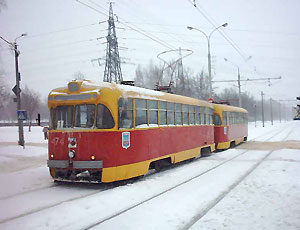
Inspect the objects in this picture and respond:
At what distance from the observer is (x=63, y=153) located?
8.63 meters

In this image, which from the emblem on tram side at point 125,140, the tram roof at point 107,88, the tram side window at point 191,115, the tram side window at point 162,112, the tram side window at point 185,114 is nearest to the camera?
the tram roof at point 107,88

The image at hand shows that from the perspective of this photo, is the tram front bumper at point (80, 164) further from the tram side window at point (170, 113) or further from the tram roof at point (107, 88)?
the tram side window at point (170, 113)

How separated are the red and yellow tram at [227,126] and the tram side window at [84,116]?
10.8 meters

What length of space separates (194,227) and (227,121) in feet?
47.5

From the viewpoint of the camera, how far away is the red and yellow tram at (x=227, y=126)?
709 inches

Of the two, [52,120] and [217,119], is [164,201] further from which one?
[217,119]

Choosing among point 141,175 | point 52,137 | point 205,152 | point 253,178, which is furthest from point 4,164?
point 253,178

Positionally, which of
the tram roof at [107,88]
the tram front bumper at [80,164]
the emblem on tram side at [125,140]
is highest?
the tram roof at [107,88]

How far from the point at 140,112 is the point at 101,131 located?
5.24ft

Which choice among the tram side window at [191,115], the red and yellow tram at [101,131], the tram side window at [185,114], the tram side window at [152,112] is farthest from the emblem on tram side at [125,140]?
the tram side window at [191,115]

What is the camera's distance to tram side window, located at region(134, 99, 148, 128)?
933 cm

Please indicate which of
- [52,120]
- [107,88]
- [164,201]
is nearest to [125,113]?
[107,88]

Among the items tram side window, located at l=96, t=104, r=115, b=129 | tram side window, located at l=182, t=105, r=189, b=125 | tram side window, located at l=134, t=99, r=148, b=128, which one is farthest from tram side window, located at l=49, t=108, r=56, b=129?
tram side window, located at l=182, t=105, r=189, b=125

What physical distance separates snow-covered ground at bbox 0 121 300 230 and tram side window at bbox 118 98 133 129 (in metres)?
1.65
